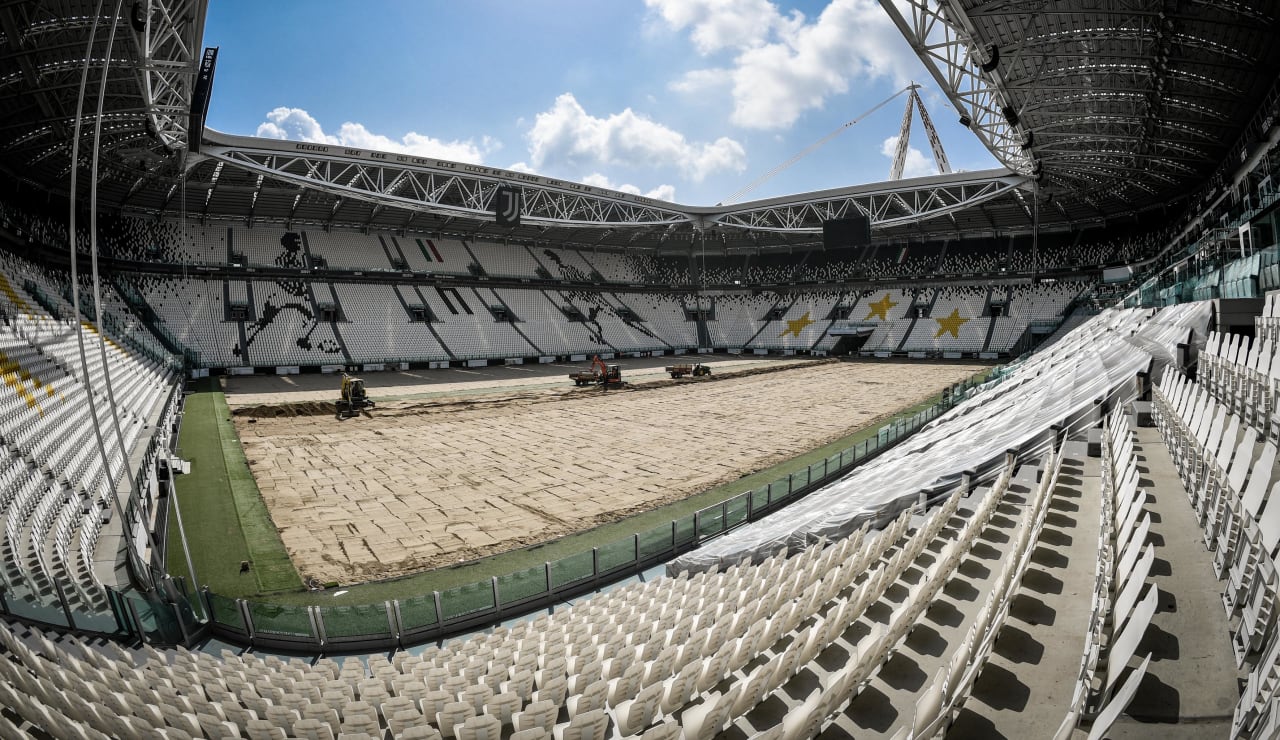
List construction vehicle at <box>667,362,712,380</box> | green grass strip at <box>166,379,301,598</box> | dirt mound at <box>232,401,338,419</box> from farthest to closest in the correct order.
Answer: construction vehicle at <box>667,362,712,380</box>
dirt mound at <box>232,401,338,419</box>
green grass strip at <box>166,379,301,598</box>

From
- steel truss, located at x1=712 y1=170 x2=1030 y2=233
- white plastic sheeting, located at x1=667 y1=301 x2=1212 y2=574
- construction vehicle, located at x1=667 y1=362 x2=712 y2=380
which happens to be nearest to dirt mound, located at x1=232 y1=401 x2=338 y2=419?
construction vehicle, located at x1=667 y1=362 x2=712 y2=380

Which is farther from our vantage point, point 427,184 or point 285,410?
point 427,184

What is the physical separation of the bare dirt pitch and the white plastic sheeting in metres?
3.75

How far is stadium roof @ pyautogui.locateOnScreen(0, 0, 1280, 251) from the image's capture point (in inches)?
706

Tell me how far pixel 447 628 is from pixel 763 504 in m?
7.03

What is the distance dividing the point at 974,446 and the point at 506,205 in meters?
37.8

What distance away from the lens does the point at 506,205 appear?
4381 centimetres

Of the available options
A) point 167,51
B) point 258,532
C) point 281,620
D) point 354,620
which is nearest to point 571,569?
point 354,620

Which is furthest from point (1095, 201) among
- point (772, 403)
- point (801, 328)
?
point (772, 403)

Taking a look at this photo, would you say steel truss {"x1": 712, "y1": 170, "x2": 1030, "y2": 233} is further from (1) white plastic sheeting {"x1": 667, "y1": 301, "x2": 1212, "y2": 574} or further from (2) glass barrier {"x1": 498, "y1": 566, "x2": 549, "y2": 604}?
(2) glass barrier {"x1": 498, "y1": 566, "x2": 549, "y2": 604}

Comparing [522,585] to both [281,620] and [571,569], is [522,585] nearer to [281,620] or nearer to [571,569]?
[571,569]

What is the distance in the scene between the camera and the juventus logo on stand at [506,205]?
43375 millimetres

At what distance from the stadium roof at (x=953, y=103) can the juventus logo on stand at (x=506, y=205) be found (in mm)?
893

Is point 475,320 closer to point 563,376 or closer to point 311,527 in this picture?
point 563,376
